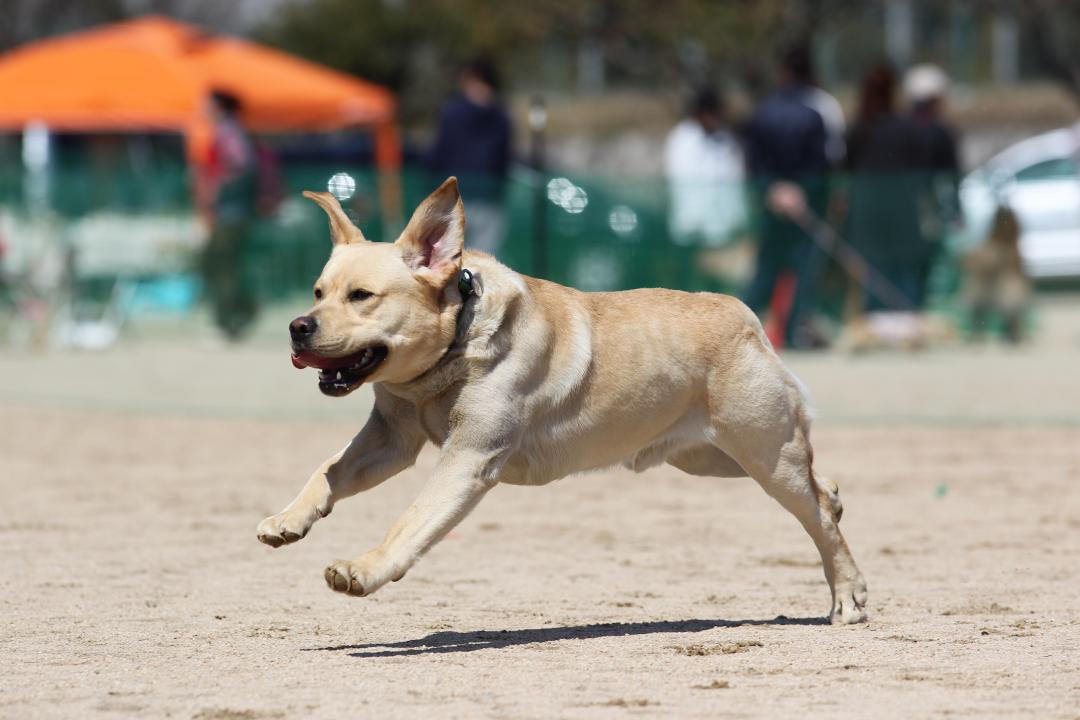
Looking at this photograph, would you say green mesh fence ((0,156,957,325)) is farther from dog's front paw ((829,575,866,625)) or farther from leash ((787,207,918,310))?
dog's front paw ((829,575,866,625))

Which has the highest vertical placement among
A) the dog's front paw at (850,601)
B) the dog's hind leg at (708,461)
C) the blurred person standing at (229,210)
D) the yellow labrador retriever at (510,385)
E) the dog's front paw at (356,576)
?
the yellow labrador retriever at (510,385)

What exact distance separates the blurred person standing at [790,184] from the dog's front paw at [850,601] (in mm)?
9819

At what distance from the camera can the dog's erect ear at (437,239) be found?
19.4ft

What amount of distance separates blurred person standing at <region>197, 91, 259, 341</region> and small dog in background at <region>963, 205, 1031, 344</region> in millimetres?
6825

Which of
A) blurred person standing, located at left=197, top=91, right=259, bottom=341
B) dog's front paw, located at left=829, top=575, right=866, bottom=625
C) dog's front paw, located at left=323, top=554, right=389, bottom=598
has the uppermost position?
dog's front paw, located at left=323, top=554, right=389, bottom=598

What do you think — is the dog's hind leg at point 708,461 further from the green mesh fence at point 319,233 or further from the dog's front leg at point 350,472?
the green mesh fence at point 319,233

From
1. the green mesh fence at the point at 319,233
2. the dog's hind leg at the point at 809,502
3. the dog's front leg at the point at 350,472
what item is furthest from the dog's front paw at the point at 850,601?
the green mesh fence at the point at 319,233

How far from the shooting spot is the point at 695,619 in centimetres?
646

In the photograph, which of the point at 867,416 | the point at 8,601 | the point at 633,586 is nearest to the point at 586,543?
the point at 633,586

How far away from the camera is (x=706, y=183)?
17.0 metres

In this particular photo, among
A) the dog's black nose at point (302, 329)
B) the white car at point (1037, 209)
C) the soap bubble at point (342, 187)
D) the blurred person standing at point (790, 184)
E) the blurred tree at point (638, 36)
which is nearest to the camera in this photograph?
the dog's black nose at point (302, 329)

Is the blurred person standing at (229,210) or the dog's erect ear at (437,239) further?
the blurred person standing at (229,210)

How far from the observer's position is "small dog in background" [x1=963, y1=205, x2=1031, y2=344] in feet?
56.9

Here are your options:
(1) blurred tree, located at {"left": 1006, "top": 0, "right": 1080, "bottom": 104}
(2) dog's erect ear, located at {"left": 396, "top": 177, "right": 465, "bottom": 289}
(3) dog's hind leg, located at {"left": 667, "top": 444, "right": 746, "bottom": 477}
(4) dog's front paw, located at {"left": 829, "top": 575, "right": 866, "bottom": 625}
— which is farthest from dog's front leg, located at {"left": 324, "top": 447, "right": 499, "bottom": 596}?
(1) blurred tree, located at {"left": 1006, "top": 0, "right": 1080, "bottom": 104}
